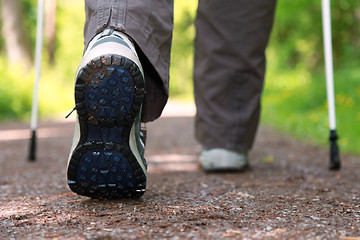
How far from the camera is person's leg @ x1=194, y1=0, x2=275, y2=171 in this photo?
1999 millimetres

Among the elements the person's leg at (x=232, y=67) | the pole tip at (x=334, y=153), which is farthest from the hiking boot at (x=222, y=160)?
the pole tip at (x=334, y=153)

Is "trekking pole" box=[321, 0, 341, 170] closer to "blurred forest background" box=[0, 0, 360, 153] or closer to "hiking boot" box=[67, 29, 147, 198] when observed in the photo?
"blurred forest background" box=[0, 0, 360, 153]

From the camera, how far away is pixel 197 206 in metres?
1.22

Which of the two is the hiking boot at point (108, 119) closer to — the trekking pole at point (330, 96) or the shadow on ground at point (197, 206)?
the shadow on ground at point (197, 206)

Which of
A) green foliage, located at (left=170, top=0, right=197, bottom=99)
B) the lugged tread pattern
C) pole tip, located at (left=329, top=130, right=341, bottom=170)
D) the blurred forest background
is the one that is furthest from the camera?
green foliage, located at (left=170, top=0, right=197, bottom=99)

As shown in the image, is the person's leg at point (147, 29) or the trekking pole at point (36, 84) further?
the trekking pole at point (36, 84)

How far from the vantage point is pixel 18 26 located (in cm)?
882

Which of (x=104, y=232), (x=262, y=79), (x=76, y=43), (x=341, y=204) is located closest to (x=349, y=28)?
(x=262, y=79)

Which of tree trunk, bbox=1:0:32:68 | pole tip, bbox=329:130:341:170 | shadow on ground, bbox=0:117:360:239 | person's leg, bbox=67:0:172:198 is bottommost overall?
shadow on ground, bbox=0:117:360:239

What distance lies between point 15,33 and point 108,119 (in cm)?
846

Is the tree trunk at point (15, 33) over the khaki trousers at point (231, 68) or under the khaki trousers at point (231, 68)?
over

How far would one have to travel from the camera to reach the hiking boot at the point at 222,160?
1.97 m

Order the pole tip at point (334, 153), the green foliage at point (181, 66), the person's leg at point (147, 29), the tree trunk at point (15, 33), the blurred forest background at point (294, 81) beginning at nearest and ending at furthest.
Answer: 1. the person's leg at point (147, 29)
2. the pole tip at point (334, 153)
3. the blurred forest background at point (294, 81)
4. the tree trunk at point (15, 33)
5. the green foliage at point (181, 66)

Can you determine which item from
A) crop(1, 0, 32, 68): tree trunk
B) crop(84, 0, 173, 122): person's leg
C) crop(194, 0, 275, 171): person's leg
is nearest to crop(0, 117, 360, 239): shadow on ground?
crop(194, 0, 275, 171): person's leg
